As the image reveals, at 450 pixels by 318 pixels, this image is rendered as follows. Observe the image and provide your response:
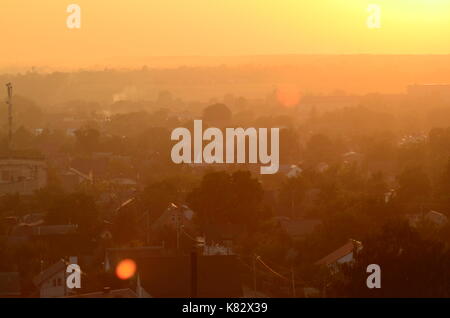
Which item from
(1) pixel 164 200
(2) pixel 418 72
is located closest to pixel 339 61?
(2) pixel 418 72

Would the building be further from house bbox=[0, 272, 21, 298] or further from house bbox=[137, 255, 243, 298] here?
house bbox=[137, 255, 243, 298]

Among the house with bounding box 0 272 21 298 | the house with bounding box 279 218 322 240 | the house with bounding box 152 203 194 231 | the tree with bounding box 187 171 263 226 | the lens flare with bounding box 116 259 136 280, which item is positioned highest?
the tree with bounding box 187 171 263 226

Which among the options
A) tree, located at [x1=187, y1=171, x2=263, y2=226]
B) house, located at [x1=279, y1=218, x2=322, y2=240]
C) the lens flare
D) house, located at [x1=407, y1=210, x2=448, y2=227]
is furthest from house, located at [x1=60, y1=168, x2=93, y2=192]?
the lens flare

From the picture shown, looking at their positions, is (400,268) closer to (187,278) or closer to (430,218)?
(187,278)

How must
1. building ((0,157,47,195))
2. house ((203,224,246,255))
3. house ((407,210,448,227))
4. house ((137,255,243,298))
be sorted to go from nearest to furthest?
house ((137,255,243,298)), house ((203,224,246,255)), house ((407,210,448,227)), building ((0,157,47,195))

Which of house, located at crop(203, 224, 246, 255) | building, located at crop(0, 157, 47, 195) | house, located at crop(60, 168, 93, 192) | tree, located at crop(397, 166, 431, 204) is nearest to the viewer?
house, located at crop(203, 224, 246, 255)

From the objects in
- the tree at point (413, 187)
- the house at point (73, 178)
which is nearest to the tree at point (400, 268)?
the tree at point (413, 187)

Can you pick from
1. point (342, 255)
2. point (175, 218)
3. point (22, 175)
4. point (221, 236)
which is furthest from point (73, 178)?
point (342, 255)

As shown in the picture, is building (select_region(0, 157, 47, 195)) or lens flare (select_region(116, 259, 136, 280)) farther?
building (select_region(0, 157, 47, 195))

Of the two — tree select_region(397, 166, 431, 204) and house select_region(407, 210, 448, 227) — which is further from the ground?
tree select_region(397, 166, 431, 204)
